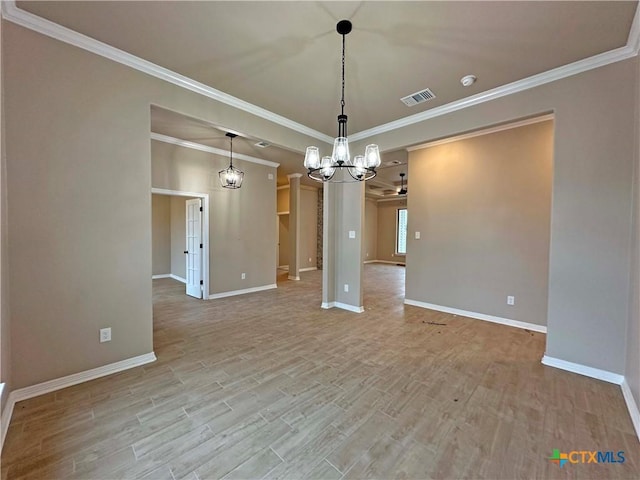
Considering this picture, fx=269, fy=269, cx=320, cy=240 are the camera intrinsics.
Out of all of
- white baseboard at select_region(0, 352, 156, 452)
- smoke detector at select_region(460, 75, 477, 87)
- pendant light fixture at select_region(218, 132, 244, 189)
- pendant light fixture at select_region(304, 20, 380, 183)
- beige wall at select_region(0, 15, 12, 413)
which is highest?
smoke detector at select_region(460, 75, 477, 87)

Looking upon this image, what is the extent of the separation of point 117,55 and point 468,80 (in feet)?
11.6

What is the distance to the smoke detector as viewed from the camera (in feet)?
9.38

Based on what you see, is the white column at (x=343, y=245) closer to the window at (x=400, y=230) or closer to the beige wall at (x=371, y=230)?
the beige wall at (x=371, y=230)

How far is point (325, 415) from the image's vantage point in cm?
205

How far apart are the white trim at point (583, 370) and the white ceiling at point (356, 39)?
9.79 feet

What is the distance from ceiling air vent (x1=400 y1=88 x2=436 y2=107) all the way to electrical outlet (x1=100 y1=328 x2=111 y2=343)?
4.14m

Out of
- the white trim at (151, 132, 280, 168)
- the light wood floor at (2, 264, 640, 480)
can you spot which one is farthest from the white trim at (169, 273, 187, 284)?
the light wood floor at (2, 264, 640, 480)

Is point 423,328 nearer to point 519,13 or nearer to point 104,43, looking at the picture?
point 519,13

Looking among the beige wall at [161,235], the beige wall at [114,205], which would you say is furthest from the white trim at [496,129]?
the beige wall at [161,235]

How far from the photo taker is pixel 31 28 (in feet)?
7.11

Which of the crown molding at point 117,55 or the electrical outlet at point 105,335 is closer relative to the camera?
the crown molding at point 117,55

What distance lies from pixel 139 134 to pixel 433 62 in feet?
9.95

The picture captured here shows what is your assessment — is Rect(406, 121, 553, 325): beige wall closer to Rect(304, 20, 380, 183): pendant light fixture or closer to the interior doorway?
Rect(304, 20, 380, 183): pendant light fixture

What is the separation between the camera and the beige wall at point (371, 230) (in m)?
12.5
